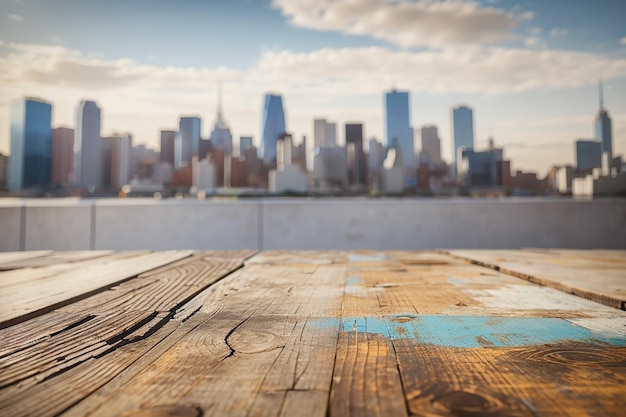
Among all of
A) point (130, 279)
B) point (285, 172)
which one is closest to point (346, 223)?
point (130, 279)

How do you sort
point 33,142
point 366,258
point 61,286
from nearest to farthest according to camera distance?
point 61,286 → point 366,258 → point 33,142

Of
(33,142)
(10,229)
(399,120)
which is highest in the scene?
(399,120)

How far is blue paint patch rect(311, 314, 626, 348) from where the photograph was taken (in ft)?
2.84

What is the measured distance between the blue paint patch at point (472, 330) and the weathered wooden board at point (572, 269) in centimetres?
38

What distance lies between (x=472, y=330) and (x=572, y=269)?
4.12 feet

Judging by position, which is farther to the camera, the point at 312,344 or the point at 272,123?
the point at 272,123

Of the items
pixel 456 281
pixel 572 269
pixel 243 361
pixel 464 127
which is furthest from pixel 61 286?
pixel 464 127

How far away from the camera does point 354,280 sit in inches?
63.1

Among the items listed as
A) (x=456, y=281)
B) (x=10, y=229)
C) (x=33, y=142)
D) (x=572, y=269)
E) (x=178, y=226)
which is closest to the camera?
(x=456, y=281)

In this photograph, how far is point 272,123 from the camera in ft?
445

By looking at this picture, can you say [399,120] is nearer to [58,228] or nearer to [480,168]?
Result: [480,168]

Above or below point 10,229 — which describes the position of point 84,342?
below

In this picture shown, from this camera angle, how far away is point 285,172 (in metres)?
47.7

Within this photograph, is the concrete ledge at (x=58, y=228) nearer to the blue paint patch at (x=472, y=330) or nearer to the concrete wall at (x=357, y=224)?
the concrete wall at (x=357, y=224)
